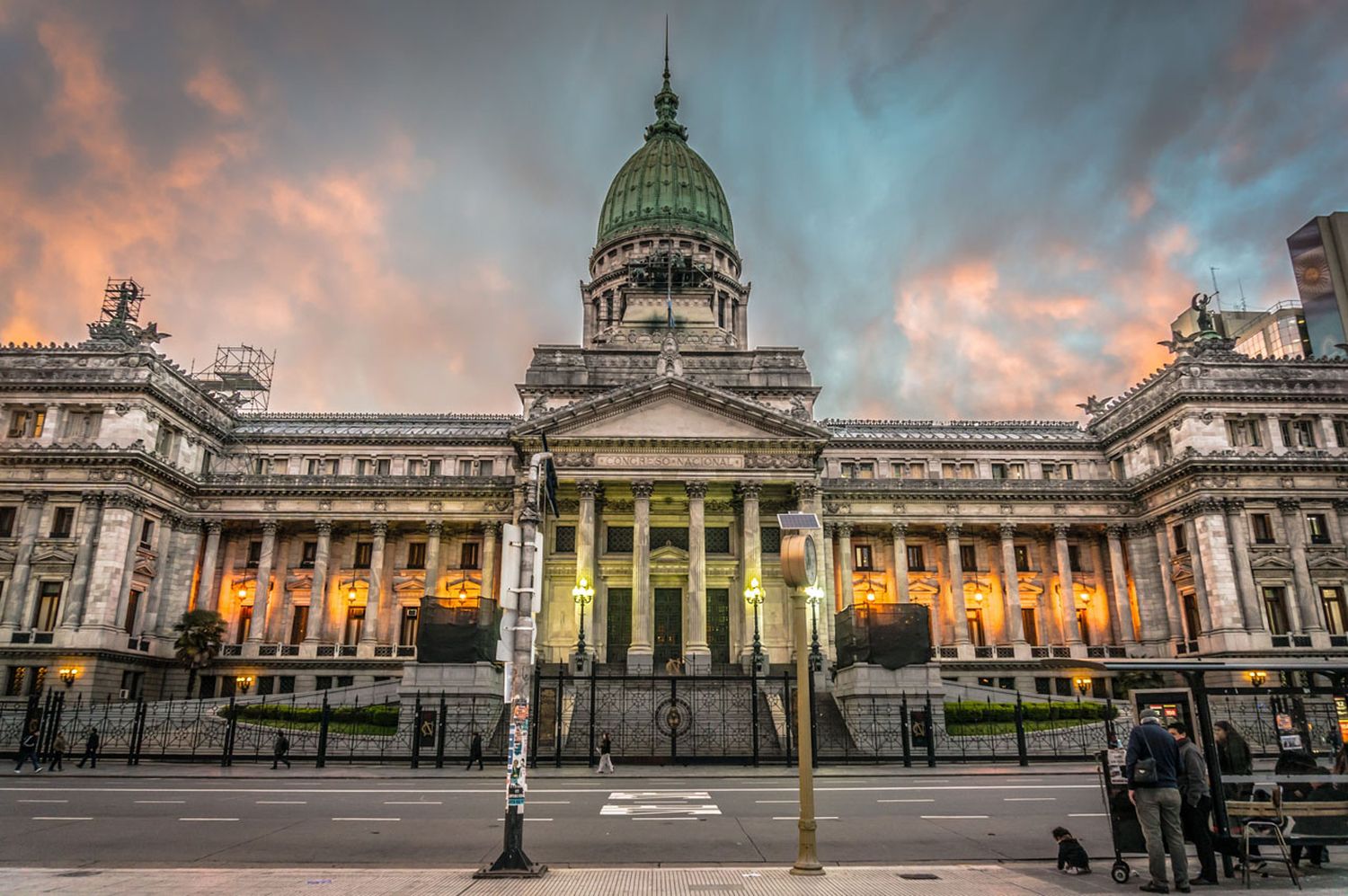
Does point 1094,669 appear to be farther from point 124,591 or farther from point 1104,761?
point 124,591

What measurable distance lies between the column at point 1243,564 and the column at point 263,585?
61034 millimetres

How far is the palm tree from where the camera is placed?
48656mm

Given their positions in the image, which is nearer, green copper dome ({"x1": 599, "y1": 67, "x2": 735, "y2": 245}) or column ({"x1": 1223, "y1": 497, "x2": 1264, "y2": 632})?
column ({"x1": 1223, "y1": 497, "x2": 1264, "y2": 632})

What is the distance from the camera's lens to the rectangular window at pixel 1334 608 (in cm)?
5206

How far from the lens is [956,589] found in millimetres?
58375

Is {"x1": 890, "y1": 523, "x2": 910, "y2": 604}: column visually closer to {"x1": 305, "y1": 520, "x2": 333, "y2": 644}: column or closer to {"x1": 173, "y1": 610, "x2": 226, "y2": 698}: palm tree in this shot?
{"x1": 305, "y1": 520, "x2": 333, "y2": 644}: column

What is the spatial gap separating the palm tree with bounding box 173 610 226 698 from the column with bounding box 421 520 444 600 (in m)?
8.59

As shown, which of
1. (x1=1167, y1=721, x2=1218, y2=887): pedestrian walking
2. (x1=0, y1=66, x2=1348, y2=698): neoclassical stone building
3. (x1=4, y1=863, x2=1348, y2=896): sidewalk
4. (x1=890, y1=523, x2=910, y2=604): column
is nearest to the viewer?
(x1=4, y1=863, x2=1348, y2=896): sidewalk

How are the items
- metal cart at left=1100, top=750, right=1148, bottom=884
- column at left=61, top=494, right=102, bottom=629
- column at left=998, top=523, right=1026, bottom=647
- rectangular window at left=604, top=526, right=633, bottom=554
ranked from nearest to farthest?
1. metal cart at left=1100, top=750, right=1148, bottom=884
2. column at left=61, top=494, right=102, bottom=629
3. rectangular window at left=604, top=526, right=633, bottom=554
4. column at left=998, top=523, right=1026, bottom=647

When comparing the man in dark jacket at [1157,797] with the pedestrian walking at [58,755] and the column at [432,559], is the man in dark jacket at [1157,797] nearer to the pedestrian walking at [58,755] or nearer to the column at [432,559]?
the pedestrian walking at [58,755]

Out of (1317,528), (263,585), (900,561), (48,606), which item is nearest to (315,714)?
(263,585)

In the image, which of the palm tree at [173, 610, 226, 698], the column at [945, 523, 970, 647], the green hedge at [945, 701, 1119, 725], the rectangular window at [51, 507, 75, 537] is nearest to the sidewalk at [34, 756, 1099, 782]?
the green hedge at [945, 701, 1119, 725]

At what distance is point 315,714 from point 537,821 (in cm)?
2455

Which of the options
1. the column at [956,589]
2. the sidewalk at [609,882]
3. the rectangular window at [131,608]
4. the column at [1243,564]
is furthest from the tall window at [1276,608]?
the rectangular window at [131,608]
